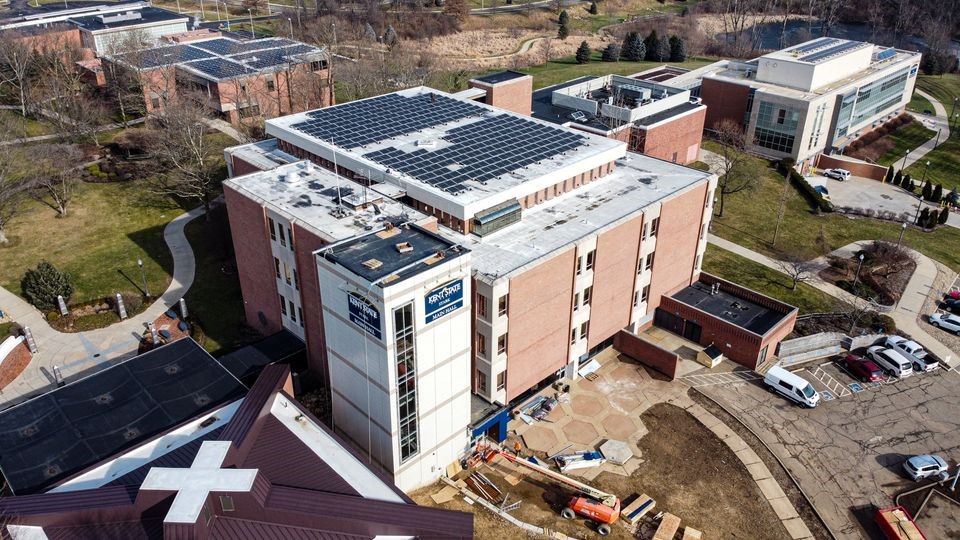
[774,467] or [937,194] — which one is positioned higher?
[937,194]

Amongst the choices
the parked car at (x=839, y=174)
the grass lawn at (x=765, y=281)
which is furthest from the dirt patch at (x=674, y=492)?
the parked car at (x=839, y=174)

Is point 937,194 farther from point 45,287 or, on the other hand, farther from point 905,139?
point 45,287

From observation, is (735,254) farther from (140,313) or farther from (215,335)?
(140,313)

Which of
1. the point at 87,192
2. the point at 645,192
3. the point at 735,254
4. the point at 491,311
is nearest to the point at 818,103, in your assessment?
the point at 735,254

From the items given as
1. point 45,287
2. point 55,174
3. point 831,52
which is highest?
point 831,52

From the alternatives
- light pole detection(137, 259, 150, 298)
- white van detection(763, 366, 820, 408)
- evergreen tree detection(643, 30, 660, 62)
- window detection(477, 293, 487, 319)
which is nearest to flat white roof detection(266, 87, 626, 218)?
window detection(477, 293, 487, 319)

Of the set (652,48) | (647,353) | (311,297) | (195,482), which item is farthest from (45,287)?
(652,48)
